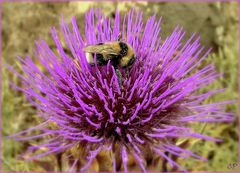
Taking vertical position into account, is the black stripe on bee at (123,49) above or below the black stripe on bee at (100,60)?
above

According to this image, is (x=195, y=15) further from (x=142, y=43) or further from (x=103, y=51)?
(x=103, y=51)

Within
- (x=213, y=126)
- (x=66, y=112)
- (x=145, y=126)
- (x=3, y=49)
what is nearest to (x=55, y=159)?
(x=66, y=112)

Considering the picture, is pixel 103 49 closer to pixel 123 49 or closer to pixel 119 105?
pixel 123 49

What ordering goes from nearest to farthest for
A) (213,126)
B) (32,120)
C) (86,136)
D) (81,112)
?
(86,136), (81,112), (213,126), (32,120)

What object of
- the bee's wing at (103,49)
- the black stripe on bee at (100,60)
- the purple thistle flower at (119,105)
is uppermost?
the bee's wing at (103,49)

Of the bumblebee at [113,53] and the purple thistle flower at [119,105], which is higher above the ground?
the bumblebee at [113,53]

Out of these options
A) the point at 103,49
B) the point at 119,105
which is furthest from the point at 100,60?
the point at 119,105

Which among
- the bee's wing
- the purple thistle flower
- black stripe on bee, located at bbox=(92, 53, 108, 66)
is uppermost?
the bee's wing

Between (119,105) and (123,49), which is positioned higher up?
(123,49)
